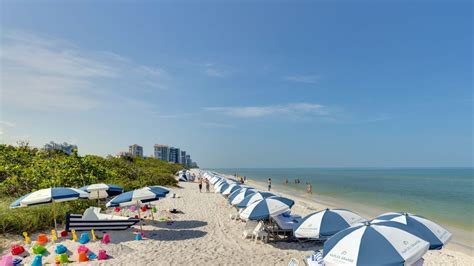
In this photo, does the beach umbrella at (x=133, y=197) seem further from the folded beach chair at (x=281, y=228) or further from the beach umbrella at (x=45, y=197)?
the folded beach chair at (x=281, y=228)

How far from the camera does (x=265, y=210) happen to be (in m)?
9.95

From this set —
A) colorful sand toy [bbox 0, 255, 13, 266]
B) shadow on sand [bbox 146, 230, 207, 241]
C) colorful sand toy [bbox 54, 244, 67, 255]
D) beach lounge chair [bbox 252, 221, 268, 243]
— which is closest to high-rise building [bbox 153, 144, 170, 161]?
shadow on sand [bbox 146, 230, 207, 241]

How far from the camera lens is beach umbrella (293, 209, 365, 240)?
7.71m

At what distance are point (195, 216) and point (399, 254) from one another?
11673 mm

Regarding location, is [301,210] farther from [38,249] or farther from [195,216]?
[38,249]

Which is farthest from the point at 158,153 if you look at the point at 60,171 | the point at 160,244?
the point at 160,244

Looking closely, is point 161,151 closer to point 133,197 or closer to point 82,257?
point 133,197

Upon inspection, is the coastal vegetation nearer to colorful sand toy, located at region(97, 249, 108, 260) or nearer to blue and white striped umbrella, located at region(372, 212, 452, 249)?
colorful sand toy, located at region(97, 249, 108, 260)

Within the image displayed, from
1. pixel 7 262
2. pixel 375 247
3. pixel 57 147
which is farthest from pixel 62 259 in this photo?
pixel 57 147

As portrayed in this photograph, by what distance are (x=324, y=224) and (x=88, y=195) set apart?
850 centimetres

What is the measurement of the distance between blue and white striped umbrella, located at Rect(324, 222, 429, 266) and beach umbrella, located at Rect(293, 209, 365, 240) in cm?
229

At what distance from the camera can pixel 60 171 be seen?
1861cm

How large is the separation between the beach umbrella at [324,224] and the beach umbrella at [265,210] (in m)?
1.68

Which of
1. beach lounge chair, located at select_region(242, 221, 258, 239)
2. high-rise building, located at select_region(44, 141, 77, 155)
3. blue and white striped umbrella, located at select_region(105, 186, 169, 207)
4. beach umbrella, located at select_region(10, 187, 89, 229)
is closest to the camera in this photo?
beach umbrella, located at select_region(10, 187, 89, 229)
